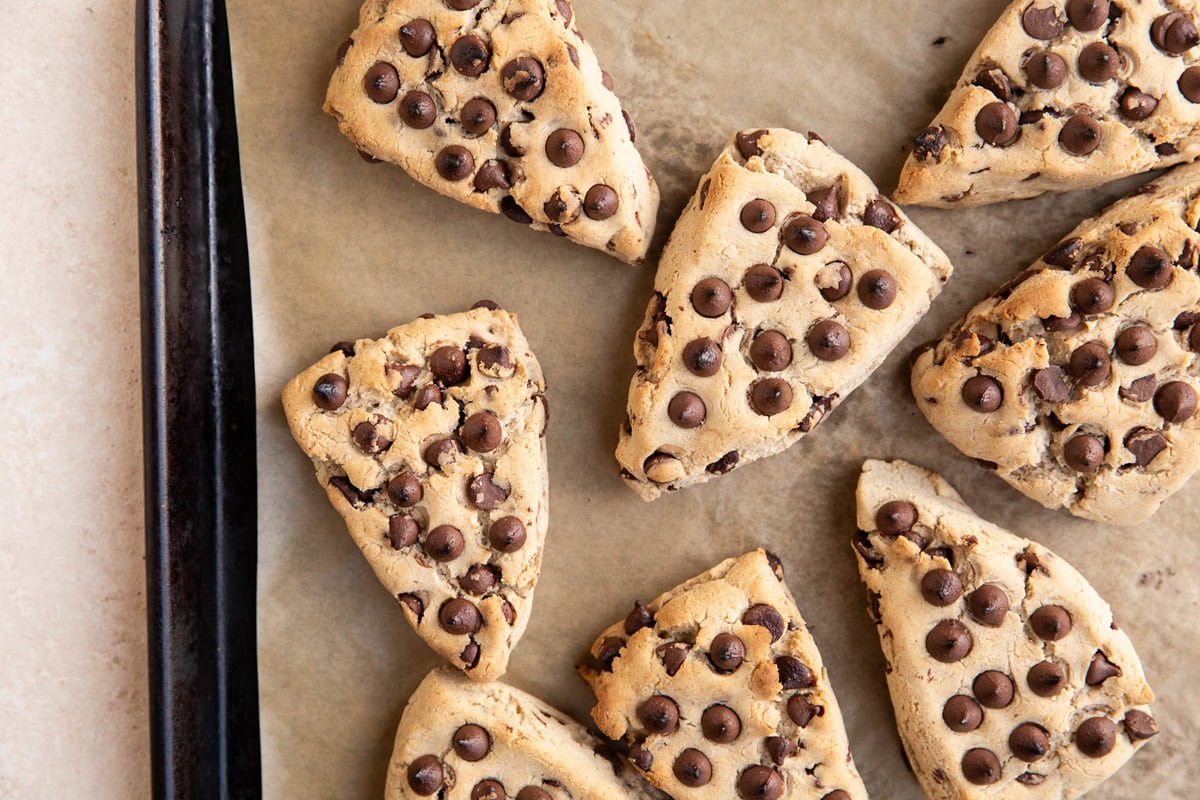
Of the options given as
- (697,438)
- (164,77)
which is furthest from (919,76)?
(164,77)

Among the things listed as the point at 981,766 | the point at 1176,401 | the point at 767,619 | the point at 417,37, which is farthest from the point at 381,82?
the point at 981,766

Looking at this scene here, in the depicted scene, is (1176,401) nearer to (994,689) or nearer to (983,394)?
(983,394)

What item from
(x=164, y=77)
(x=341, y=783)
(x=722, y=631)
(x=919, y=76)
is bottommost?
(x=341, y=783)

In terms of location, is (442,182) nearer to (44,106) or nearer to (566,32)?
(566,32)

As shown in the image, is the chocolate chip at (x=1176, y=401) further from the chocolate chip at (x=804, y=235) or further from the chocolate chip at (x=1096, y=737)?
the chocolate chip at (x=804, y=235)

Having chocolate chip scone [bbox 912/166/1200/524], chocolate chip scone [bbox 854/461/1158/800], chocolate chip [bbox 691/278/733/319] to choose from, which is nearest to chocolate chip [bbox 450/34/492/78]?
chocolate chip [bbox 691/278/733/319]

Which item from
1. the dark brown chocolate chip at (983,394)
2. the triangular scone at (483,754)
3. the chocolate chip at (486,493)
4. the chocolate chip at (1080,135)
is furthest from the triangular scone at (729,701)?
the chocolate chip at (1080,135)
